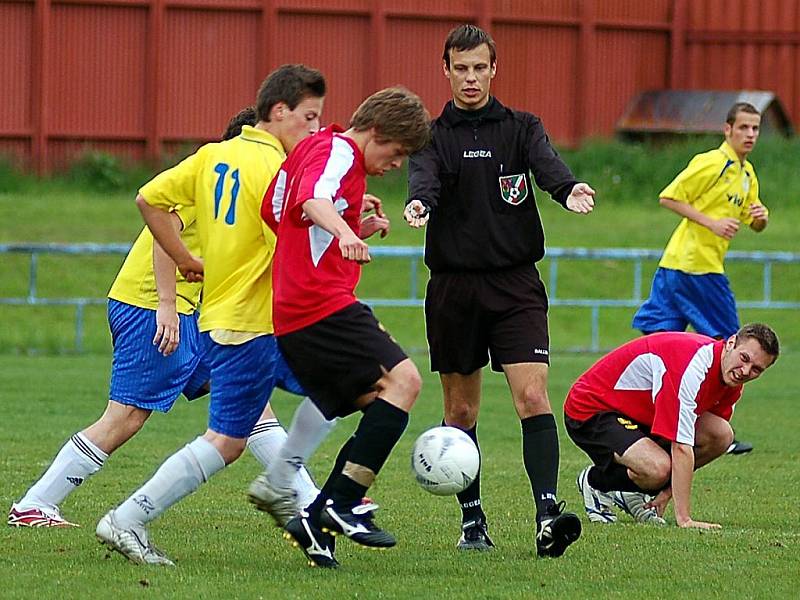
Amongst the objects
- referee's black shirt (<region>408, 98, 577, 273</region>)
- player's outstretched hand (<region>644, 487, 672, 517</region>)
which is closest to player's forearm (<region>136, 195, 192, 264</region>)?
referee's black shirt (<region>408, 98, 577, 273</region>)

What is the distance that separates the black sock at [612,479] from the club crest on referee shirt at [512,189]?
1.57 m

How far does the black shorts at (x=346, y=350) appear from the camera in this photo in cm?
595

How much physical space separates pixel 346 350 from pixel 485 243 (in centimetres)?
113

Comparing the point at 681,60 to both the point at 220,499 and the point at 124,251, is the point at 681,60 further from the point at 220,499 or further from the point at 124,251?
the point at 220,499

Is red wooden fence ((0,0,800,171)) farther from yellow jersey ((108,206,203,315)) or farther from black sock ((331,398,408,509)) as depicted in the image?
black sock ((331,398,408,509))

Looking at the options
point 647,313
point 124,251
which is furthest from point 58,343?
point 647,313

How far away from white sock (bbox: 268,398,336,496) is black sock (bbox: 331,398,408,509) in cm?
24

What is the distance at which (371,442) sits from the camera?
598cm

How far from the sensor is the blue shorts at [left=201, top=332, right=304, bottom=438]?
20.1ft

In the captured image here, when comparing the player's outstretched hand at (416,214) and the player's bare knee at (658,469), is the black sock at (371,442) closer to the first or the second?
the player's outstretched hand at (416,214)

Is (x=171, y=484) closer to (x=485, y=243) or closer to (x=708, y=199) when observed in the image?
(x=485, y=243)

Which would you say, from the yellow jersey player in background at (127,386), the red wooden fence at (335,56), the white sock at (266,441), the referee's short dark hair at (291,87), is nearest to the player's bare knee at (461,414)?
the white sock at (266,441)

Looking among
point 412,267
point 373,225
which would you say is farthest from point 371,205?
point 412,267

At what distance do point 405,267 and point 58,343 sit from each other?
4776 millimetres
